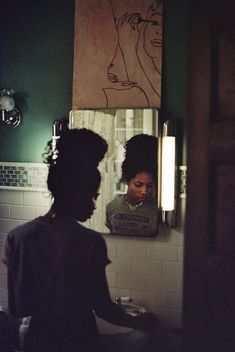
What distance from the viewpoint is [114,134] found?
2.97 meters

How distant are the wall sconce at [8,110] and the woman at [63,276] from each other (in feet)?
4.94

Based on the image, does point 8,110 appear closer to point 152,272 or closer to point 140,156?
point 140,156

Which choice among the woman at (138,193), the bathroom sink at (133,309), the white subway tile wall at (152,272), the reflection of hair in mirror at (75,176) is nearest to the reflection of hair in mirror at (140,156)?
the woman at (138,193)

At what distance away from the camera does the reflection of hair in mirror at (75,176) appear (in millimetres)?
1749

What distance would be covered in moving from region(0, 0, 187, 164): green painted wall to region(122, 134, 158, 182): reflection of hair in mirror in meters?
0.58

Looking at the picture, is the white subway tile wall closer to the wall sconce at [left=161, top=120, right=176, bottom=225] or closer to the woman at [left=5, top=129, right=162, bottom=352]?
the wall sconce at [left=161, top=120, right=176, bottom=225]

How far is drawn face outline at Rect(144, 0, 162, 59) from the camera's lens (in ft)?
9.53

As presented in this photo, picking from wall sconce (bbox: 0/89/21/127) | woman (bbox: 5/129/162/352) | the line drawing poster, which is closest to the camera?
woman (bbox: 5/129/162/352)

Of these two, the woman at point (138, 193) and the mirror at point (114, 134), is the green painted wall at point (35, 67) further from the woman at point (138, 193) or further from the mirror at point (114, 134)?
the woman at point (138, 193)

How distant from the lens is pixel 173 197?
2846mm

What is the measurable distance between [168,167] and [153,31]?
95cm

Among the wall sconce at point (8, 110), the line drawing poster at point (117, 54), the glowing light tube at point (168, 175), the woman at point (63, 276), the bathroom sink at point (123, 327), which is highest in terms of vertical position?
the line drawing poster at point (117, 54)

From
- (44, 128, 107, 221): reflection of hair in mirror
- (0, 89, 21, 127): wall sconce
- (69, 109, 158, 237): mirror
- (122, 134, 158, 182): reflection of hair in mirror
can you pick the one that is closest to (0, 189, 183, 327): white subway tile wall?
(69, 109, 158, 237): mirror

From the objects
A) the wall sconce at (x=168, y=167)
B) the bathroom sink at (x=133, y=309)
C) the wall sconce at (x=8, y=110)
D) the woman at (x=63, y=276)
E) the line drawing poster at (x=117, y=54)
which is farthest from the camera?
the wall sconce at (x=8, y=110)
